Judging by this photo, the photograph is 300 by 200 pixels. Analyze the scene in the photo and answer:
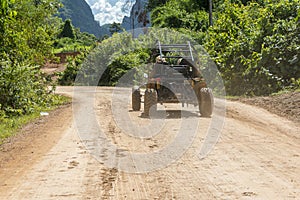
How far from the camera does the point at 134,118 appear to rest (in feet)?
44.9

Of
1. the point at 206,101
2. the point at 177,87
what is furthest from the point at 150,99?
the point at 206,101

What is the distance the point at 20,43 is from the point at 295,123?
40.2ft

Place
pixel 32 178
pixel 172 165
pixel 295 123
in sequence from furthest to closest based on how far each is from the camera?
pixel 295 123 < pixel 172 165 < pixel 32 178

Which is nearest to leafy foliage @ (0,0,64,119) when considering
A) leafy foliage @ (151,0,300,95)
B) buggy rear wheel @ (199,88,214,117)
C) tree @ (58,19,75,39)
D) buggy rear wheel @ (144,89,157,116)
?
buggy rear wheel @ (144,89,157,116)

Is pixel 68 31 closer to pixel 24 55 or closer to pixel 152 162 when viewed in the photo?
pixel 24 55

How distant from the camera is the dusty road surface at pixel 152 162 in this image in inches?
249

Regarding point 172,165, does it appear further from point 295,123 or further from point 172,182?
point 295,123

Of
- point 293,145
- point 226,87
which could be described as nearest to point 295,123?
point 293,145

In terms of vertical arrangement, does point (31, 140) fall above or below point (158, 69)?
below

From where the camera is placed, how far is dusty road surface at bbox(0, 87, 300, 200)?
20.8 ft

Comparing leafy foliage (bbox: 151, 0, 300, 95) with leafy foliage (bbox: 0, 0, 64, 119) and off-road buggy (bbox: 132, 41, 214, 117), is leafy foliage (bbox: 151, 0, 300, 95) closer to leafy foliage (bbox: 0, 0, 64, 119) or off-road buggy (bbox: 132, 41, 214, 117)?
off-road buggy (bbox: 132, 41, 214, 117)

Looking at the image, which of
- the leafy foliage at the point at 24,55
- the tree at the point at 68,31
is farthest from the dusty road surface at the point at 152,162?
the tree at the point at 68,31

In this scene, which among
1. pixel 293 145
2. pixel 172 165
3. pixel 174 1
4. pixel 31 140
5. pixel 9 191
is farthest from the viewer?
pixel 174 1

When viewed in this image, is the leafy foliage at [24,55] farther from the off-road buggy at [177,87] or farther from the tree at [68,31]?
the tree at [68,31]
